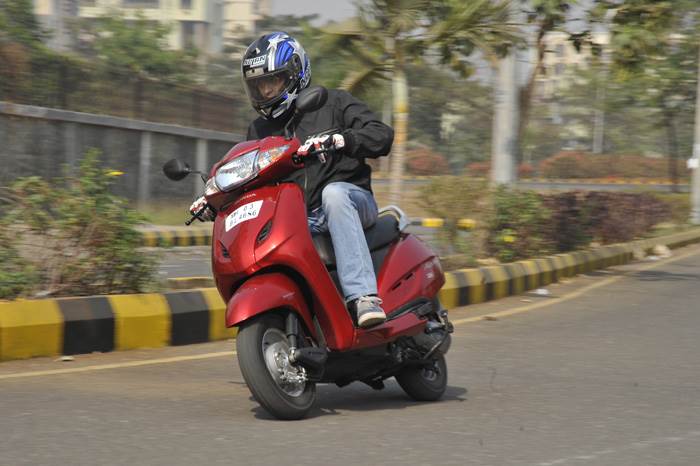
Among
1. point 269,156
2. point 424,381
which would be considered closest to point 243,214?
point 269,156

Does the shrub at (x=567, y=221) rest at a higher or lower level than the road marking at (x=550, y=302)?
higher

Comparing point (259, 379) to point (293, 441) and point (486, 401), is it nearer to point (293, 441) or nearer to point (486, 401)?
point (293, 441)

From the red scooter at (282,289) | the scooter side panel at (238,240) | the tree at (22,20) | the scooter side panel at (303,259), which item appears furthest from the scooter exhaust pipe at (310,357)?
the tree at (22,20)

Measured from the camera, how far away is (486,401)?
5750 millimetres

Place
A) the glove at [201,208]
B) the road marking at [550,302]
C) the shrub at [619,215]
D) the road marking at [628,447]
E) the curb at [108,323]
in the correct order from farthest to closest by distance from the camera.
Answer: the shrub at [619,215], the road marking at [550,302], the curb at [108,323], the glove at [201,208], the road marking at [628,447]

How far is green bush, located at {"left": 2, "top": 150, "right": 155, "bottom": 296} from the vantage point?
24.5 feet

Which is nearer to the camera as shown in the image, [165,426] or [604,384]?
[165,426]

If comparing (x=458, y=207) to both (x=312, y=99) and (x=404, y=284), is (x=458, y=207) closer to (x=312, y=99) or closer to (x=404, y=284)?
(x=404, y=284)

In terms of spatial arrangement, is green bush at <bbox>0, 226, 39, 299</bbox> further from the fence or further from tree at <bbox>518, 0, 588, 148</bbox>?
the fence

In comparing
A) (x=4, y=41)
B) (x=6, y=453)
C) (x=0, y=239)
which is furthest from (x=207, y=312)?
(x=4, y=41)

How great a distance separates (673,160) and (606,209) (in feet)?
80.6

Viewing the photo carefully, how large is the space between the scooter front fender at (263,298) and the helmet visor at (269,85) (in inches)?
35.9

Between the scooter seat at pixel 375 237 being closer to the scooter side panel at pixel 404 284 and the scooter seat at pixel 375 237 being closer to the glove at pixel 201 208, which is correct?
the scooter side panel at pixel 404 284

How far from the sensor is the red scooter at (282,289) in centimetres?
481
